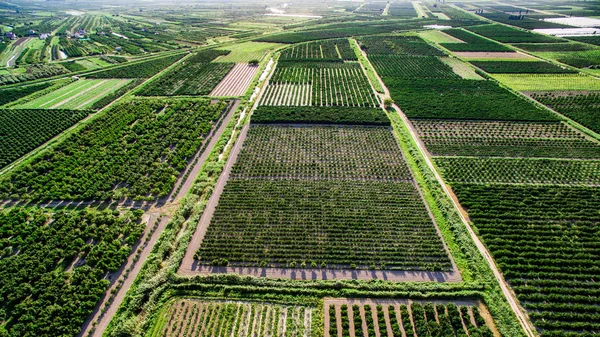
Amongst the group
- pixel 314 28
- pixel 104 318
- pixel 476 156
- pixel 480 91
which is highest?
pixel 314 28

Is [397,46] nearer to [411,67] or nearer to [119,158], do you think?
[411,67]

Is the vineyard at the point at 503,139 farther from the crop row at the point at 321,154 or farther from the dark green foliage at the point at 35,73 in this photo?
the dark green foliage at the point at 35,73

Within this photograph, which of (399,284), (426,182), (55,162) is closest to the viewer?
A: (399,284)

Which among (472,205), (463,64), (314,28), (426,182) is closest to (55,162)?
(426,182)

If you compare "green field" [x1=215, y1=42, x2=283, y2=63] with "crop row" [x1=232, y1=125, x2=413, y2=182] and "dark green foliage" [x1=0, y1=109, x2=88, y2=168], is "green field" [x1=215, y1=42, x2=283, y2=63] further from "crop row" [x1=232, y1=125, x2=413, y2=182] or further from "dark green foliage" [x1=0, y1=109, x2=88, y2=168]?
"crop row" [x1=232, y1=125, x2=413, y2=182]

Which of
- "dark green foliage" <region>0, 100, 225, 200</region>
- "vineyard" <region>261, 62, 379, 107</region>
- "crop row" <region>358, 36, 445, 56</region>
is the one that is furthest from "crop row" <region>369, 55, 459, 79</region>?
"dark green foliage" <region>0, 100, 225, 200</region>

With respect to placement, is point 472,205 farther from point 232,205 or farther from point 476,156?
point 232,205

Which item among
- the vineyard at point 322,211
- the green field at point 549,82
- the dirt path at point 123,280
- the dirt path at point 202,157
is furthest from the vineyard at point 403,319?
the green field at point 549,82
